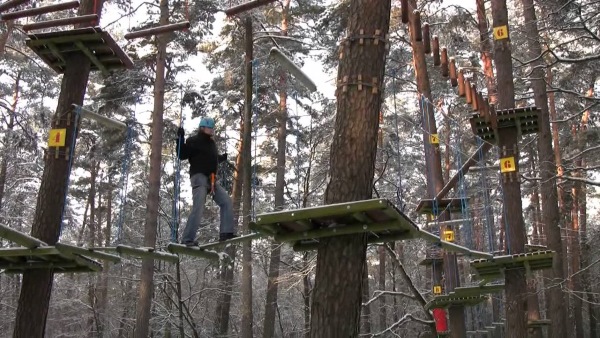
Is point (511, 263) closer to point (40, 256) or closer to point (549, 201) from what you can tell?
point (549, 201)

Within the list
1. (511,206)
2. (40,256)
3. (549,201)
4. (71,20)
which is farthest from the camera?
(549,201)

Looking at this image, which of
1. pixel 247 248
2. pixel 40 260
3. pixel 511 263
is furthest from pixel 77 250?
pixel 247 248

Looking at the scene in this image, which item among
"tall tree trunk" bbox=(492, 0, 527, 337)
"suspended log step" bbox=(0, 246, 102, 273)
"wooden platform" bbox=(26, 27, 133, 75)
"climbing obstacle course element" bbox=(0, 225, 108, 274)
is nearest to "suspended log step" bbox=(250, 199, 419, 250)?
"climbing obstacle course element" bbox=(0, 225, 108, 274)

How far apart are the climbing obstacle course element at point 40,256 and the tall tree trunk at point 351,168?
3.05m

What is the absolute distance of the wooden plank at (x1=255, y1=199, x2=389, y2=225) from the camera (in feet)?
13.8

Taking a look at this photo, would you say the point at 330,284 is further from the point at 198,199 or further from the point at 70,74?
the point at 70,74

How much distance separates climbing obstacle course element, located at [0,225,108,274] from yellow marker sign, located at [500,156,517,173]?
5579 mm

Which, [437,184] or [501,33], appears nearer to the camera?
[501,33]

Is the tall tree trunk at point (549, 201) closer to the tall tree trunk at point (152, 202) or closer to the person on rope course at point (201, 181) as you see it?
the person on rope course at point (201, 181)

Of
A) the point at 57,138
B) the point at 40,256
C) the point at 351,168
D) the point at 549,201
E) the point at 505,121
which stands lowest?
the point at 40,256

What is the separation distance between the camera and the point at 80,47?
23.8 ft

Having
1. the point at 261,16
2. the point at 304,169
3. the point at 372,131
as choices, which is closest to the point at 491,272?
the point at 372,131

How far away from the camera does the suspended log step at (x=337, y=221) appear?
4.28m

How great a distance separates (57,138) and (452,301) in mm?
6715
